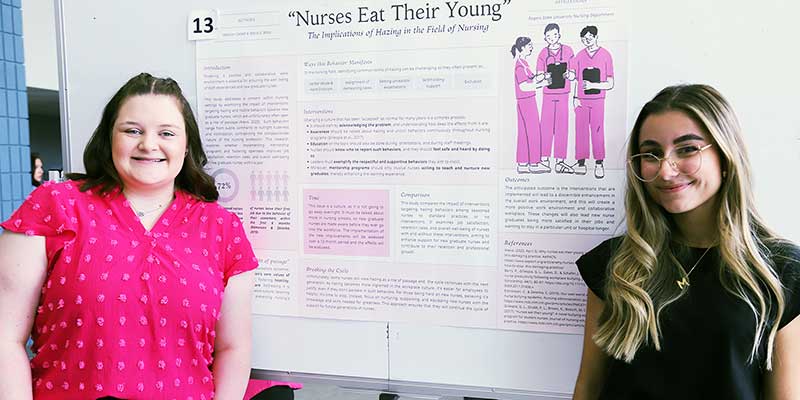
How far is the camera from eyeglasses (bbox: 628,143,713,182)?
114 cm

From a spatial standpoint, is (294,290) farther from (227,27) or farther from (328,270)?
(227,27)

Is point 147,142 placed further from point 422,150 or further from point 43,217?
point 422,150

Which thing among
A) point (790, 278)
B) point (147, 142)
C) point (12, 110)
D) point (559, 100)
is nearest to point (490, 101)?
point (559, 100)

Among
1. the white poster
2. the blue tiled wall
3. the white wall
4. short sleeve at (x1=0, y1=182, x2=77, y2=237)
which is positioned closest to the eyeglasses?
the white poster

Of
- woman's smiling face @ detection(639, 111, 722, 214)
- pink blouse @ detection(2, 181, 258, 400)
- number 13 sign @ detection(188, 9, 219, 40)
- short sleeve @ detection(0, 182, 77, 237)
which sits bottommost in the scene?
pink blouse @ detection(2, 181, 258, 400)

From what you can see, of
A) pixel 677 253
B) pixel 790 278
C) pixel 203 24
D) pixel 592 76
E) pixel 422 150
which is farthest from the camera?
pixel 203 24

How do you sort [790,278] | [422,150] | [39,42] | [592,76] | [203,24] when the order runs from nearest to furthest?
[790,278] < [592,76] < [422,150] < [203,24] < [39,42]

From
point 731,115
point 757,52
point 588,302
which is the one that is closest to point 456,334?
point 588,302

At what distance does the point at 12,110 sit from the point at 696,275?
426cm

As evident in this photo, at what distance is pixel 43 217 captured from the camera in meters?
1.29

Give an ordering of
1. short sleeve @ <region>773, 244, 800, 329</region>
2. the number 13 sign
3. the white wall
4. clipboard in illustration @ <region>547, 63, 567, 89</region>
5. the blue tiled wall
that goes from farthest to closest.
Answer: the white wall → the blue tiled wall → the number 13 sign → clipboard in illustration @ <region>547, 63, 567, 89</region> → short sleeve @ <region>773, 244, 800, 329</region>

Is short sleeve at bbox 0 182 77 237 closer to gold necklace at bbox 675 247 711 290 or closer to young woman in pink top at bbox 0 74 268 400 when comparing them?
young woman in pink top at bbox 0 74 268 400

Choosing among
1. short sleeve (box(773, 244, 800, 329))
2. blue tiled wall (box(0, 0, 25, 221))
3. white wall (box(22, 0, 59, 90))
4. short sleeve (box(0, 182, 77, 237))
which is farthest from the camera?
white wall (box(22, 0, 59, 90))

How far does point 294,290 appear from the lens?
159 cm
